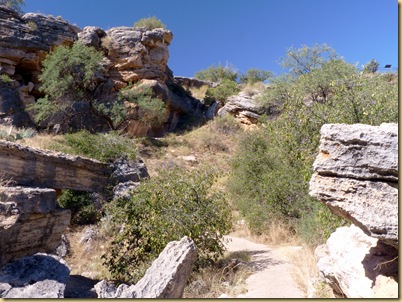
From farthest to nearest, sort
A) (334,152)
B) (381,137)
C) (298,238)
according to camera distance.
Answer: (298,238), (334,152), (381,137)

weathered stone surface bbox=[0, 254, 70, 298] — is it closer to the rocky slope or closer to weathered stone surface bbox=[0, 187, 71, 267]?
weathered stone surface bbox=[0, 187, 71, 267]

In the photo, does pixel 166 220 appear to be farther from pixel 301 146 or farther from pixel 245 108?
pixel 245 108

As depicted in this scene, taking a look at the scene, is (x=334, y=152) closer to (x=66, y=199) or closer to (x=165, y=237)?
(x=165, y=237)

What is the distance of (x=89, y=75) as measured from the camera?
2112cm

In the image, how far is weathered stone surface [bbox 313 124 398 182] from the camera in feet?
10.9

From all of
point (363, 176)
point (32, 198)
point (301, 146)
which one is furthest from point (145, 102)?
point (363, 176)

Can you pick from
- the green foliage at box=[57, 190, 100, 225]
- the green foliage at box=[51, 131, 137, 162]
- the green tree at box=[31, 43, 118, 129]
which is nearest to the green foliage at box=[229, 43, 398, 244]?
the green foliage at box=[51, 131, 137, 162]

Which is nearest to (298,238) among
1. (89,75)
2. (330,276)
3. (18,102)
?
(330,276)

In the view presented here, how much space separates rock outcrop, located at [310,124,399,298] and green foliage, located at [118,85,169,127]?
19.3m

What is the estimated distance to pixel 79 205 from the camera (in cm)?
1165

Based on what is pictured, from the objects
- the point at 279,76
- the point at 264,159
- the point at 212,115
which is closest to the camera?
the point at 264,159

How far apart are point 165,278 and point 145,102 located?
18.3 metres

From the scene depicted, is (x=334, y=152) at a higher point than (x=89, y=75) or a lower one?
lower

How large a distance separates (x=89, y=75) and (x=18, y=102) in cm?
436
